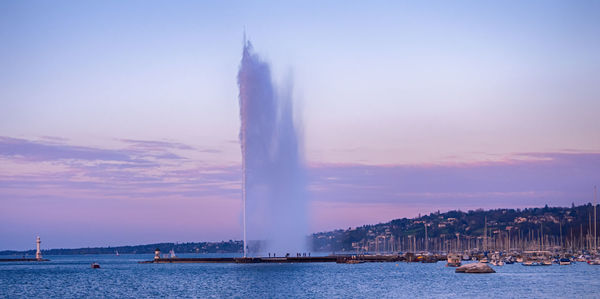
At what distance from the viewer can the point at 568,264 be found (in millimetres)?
118750

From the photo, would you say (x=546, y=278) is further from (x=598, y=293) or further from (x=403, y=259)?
(x=403, y=259)

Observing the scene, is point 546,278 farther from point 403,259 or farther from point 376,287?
point 403,259

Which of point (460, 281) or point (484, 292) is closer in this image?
point (484, 292)

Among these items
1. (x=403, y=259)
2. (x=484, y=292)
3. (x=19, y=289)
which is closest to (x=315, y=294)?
(x=484, y=292)

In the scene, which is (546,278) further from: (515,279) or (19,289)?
(19,289)

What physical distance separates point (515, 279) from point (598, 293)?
21.1 m

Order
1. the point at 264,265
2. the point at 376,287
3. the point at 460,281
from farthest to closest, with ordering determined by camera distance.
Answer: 1. the point at 264,265
2. the point at 460,281
3. the point at 376,287

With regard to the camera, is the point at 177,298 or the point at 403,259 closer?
the point at 177,298

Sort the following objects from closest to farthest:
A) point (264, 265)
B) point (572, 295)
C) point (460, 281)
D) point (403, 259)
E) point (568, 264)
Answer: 1. point (572, 295)
2. point (460, 281)
3. point (264, 265)
4. point (568, 264)
5. point (403, 259)

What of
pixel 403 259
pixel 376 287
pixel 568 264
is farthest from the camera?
pixel 403 259

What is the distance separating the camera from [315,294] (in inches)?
2425

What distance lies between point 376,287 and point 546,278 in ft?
77.1

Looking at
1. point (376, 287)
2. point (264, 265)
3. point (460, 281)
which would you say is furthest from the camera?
point (264, 265)

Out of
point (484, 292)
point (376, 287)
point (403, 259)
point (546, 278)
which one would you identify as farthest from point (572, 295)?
point (403, 259)
